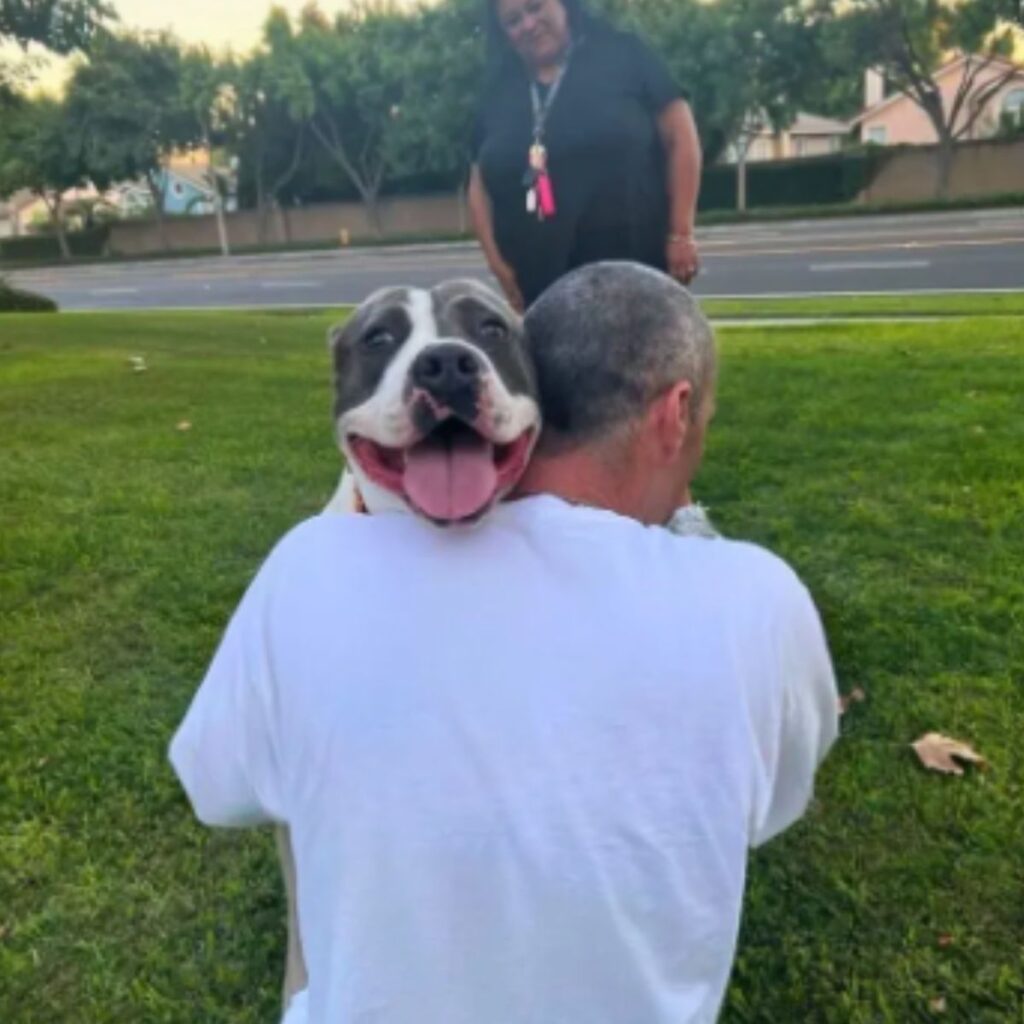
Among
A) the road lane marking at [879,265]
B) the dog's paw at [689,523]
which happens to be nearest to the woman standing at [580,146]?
the dog's paw at [689,523]

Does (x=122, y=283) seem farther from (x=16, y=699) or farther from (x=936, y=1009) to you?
(x=936, y=1009)

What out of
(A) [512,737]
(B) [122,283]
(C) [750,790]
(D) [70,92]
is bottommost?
(B) [122,283]

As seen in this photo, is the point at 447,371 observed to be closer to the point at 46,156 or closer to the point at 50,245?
the point at 46,156

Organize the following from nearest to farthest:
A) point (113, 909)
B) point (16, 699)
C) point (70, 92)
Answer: point (113, 909) → point (16, 699) → point (70, 92)

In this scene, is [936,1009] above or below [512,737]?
below

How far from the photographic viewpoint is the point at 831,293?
1505 centimetres

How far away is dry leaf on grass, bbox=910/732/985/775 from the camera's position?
2.97 meters

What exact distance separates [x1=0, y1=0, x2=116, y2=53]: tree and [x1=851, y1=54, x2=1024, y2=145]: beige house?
93.6ft

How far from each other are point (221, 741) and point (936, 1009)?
5.24 ft

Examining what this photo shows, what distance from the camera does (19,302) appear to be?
50.8ft

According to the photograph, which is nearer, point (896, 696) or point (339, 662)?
point (339, 662)

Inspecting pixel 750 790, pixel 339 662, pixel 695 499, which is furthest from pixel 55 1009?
pixel 695 499

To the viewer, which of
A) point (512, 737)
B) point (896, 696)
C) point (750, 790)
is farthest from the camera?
point (896, 696)

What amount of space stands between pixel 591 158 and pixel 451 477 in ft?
6.84
